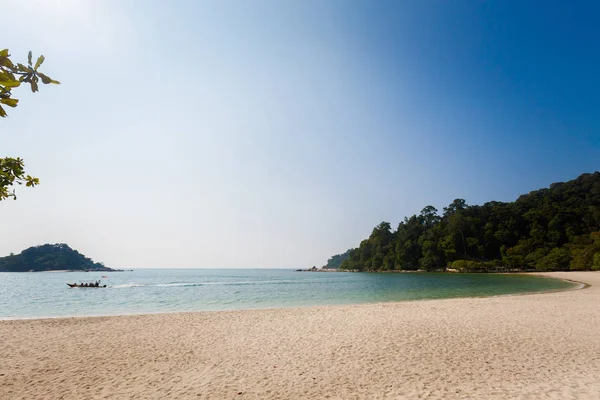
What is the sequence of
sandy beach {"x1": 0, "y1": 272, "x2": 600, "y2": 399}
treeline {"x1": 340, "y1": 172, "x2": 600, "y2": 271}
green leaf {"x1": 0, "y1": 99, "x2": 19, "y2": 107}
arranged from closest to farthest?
1. green leaf {"x1": 0, "y1": 99, "x2": 19, "y2": 107}
2. sandy beach {"x1": 0, "y1": 272, "x2": 600, "y2": 399}
3. treeline {"x1": 340, "y1": 172, "x2": 600, "y2": 271}

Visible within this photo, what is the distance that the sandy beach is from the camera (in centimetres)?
732

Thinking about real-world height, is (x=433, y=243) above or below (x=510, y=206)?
below

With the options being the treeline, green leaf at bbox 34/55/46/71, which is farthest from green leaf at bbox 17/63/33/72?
the treeline

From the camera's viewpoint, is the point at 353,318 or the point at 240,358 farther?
the point at 353,318

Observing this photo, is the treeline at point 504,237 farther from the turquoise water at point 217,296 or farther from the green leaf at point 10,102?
→ the green leaf at point 10,102

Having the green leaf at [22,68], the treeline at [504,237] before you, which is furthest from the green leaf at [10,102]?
the treeline at [504,237]

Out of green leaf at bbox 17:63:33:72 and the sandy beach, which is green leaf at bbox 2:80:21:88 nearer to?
green leaf at bbox 17:63:33:72

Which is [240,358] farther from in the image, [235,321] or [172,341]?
[235,321]

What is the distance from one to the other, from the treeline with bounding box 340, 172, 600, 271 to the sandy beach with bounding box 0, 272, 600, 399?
79.0m

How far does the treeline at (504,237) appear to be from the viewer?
8275 cm

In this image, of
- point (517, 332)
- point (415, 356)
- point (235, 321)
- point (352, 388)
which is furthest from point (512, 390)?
point (235, 321)

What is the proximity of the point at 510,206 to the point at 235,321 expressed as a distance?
134 m

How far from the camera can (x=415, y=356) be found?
9570mm

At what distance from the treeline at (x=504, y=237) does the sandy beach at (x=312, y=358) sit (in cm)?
7898
